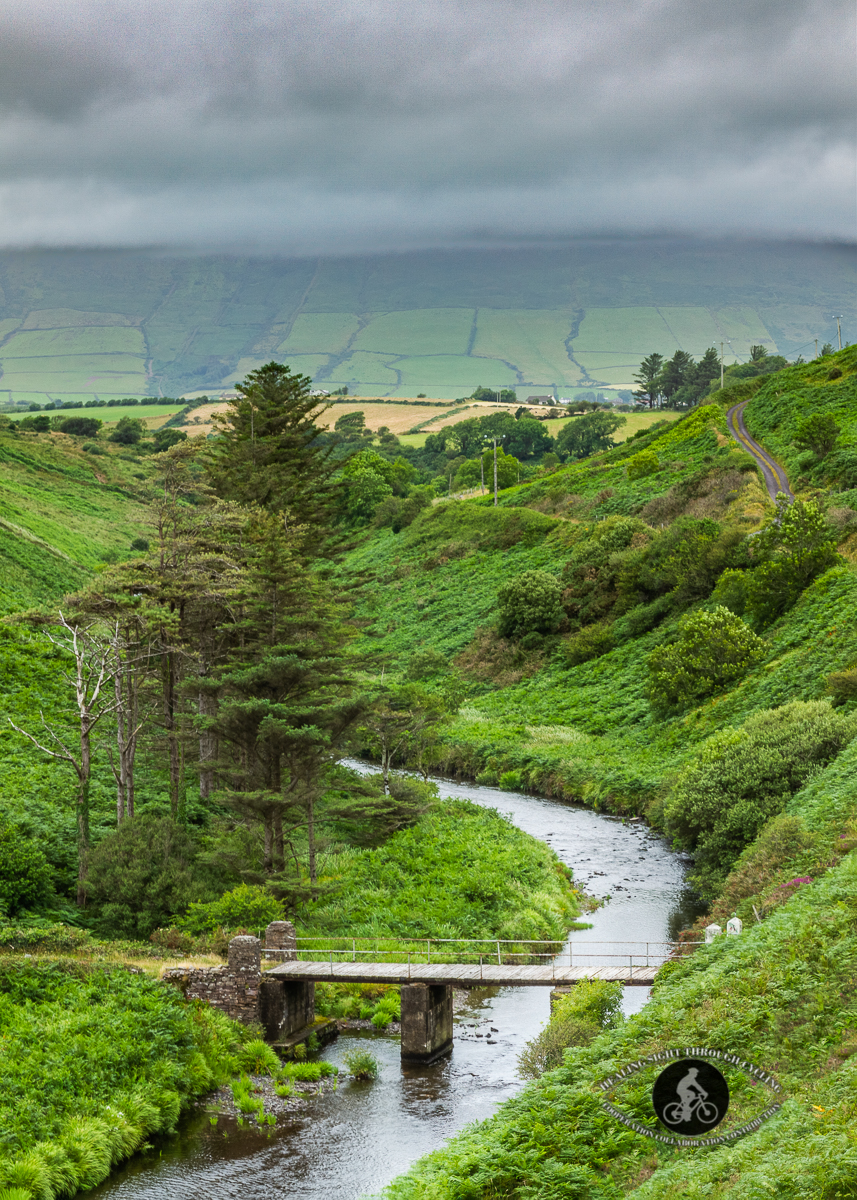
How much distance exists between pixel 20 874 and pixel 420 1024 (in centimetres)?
1238

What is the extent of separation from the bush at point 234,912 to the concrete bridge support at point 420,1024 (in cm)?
632

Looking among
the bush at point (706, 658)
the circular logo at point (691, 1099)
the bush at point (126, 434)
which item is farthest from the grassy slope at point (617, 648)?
the bush at point (126, 434)

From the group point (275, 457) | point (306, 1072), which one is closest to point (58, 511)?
point (275, 457)

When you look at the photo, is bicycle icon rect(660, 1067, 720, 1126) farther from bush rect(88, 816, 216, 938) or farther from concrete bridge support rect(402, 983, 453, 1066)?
bush rect(88, 816, 216, 938)

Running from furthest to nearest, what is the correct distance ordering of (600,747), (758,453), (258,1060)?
(758,453) < (600,747) < (258,1060)

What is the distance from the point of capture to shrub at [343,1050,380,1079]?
26.3 m

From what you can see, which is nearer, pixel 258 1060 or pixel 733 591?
pixel 258 1060

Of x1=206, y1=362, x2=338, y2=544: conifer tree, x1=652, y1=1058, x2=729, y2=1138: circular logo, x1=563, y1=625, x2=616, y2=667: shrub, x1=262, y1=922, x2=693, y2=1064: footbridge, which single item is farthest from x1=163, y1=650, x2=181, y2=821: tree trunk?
x1=563, y1=625, x2=616, y2=667: shrub

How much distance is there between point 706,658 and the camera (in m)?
57.8

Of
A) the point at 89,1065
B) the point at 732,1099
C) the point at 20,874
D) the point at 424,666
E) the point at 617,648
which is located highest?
the point at 617,648

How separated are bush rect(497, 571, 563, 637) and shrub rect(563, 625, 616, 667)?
4878mm

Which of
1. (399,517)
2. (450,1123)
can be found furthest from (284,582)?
(399,517)

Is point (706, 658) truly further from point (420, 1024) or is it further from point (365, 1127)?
point (365, 1127)

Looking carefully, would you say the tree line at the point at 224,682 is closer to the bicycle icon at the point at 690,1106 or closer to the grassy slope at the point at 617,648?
the grassy slope at the point at 617,648
